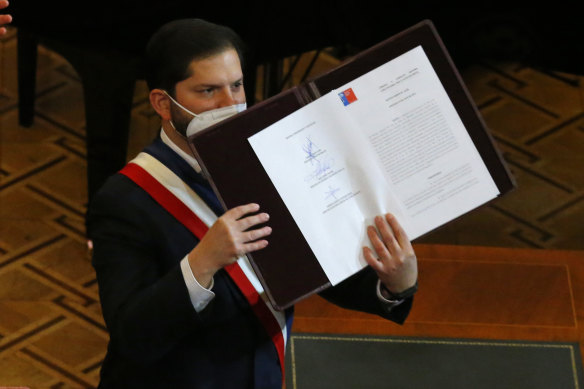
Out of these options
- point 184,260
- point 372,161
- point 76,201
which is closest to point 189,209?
point 184,260

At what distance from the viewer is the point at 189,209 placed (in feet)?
5.59

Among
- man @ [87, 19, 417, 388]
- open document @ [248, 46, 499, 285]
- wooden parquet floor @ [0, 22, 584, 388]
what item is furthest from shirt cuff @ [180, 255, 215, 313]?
wooden parquet floor @ [0, 22, 584, 388]

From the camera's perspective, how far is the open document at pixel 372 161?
165 centimetres

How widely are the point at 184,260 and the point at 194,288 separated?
5 cm

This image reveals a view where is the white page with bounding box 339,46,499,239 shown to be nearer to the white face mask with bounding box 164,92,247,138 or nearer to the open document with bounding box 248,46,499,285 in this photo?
the open document with bounding box 248,46,499,285

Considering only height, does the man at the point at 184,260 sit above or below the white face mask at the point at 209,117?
below

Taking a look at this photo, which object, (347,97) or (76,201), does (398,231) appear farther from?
(76,201)

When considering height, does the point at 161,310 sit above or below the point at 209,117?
below

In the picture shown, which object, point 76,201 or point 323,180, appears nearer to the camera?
point 323,180

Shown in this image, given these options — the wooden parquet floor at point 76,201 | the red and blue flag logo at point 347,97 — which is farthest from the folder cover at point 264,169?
the wooden parquet floor at point 76,201

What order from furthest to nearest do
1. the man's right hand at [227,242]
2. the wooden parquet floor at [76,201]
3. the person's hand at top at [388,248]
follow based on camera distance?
the wooden parquet floor at [76,201]
the person's hand at top at [388,248]
the man's right hand at [227,242]

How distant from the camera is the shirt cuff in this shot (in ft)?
5.23

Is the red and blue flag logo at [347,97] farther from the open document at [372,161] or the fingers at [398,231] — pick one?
the fingers at [398,231]

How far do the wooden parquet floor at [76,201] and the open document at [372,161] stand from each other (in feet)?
4.19
